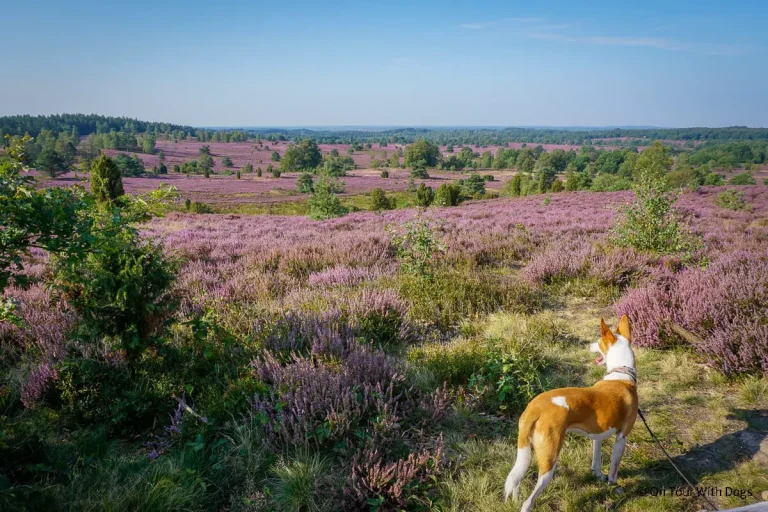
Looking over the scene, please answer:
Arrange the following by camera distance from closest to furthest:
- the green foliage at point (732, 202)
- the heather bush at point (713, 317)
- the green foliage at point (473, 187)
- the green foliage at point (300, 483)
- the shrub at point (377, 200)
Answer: the green foliage at point (300, 483) < the heather bush at point (713, 317) < the green foliage at point (732, 202) < the shrub at point (377, 200) < the green foliage at point (473, 187)

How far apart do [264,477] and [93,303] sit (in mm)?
2001

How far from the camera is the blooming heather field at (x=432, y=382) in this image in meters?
2.23

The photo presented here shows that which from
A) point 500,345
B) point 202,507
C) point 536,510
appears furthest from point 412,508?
point 500,345

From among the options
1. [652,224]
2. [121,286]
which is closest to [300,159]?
[652,224]

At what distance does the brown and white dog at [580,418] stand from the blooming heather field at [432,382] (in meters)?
0.39

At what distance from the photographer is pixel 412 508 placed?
217cm

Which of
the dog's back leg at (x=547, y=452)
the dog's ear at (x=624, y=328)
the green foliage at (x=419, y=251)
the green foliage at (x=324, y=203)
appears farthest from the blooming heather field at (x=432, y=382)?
the green foliage at (x=324, y=203)

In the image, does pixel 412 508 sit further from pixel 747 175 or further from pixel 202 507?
pixel 747 175

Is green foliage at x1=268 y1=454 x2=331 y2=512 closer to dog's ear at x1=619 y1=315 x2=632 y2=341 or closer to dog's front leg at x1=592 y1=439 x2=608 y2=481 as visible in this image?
dog's front leg at x1=592 y1=439 x2=608 y2=481

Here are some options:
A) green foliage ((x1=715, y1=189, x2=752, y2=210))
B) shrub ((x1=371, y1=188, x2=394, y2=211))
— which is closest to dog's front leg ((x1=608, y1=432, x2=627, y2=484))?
green foliage ((x1=715, y1=189, x2=752, y2=210))

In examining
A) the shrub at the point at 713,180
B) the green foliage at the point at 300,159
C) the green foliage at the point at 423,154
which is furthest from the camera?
the green foliage at the point at 423,154

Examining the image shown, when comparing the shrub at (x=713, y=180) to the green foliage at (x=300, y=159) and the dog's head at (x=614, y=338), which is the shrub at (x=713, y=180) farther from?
the green foliage at (x=300, y=159)

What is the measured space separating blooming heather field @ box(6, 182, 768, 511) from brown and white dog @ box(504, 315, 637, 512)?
0.39 metres

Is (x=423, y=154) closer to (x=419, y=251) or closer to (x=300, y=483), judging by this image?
(x=419, y=251)
